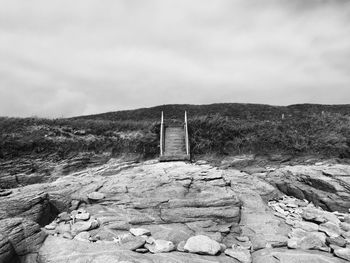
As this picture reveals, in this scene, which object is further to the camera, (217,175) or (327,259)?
(217,175)

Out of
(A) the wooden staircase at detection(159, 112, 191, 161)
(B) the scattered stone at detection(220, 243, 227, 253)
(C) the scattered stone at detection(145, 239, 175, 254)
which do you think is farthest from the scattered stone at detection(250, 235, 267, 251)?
(A) the wooden staircase at detection(159, 112, 191, 161)

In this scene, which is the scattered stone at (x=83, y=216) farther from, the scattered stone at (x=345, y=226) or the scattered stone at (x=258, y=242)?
the scattered stone at (x=345, y=226)

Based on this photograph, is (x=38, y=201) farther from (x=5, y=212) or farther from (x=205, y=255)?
(x=205, y=255)

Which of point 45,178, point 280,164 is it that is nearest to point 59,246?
point 45,178

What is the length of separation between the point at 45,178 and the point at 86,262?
29.6 ft

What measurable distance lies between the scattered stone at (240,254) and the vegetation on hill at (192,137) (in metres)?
8.77

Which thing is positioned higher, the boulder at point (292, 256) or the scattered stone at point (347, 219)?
the boulder at point (292, 256)

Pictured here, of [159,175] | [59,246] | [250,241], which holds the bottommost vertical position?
[250,241]

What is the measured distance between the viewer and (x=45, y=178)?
44.7 feet

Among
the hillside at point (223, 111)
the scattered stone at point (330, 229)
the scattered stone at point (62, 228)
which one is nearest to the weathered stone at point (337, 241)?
the scattered stone at point (330, 229)

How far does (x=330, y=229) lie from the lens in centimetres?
828

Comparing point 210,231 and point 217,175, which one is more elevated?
point 217,175

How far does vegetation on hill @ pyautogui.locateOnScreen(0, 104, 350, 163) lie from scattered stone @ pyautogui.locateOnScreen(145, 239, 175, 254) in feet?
29.2

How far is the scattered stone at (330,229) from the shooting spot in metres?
7.92
